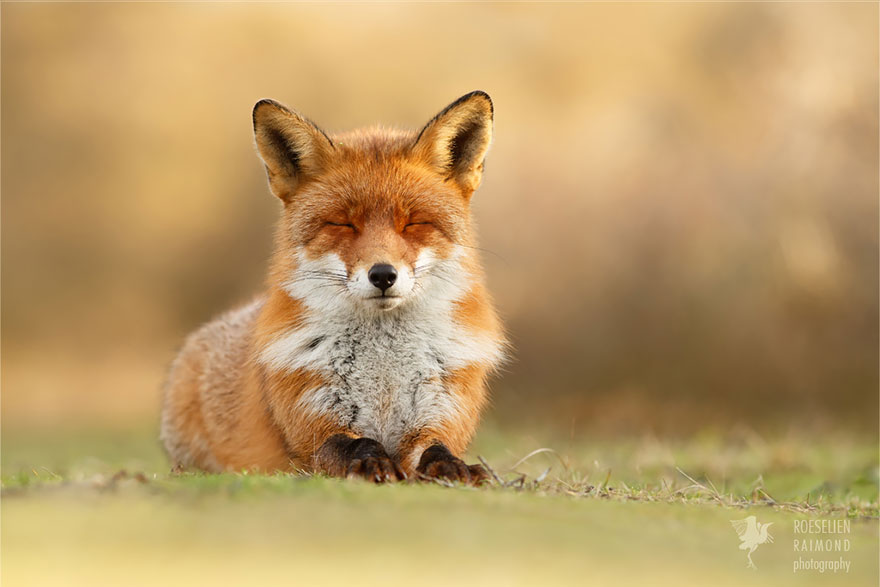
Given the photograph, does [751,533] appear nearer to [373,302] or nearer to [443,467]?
[443,467]

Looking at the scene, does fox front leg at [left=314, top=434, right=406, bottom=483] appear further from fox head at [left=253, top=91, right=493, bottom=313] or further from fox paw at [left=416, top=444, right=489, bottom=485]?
fox head at [left=253, top=91, right=493, bottom=313]

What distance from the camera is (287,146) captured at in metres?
5.64

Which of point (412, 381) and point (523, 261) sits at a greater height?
point (523, 261)

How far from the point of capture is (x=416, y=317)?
5.26 m

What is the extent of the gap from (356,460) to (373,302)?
2.74 ft

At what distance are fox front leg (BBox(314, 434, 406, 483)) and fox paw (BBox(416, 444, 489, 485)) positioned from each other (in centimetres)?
13

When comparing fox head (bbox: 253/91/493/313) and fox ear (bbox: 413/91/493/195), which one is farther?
fox ear (bbox: 413/91/493/195)

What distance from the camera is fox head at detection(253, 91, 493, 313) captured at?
16.4ft

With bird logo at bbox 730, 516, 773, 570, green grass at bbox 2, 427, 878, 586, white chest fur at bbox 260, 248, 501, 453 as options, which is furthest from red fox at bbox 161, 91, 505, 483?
bird logo at bbox 730, 516, 773, 570

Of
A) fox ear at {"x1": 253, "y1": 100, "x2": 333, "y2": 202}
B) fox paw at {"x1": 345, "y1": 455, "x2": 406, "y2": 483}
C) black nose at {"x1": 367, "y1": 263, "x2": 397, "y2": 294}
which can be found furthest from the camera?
fox ear at {"x1": 253, "y1": 100, "x2": 333, "y2": 202}

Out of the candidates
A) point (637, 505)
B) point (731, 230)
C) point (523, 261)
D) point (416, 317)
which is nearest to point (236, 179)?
point (523, 261)

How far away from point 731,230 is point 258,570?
10586 millimetres

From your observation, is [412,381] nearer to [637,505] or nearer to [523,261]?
[637,505]

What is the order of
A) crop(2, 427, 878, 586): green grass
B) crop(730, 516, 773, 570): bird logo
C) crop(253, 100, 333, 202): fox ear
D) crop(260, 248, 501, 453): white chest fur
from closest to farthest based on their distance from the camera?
crop(2, 427, 878, 586): green grass
crop(730, 516, 773, 570): bird logo
crop(260, 248, 501, 453): white chest fur
crop(253, 100, 333, 202): fox ear
